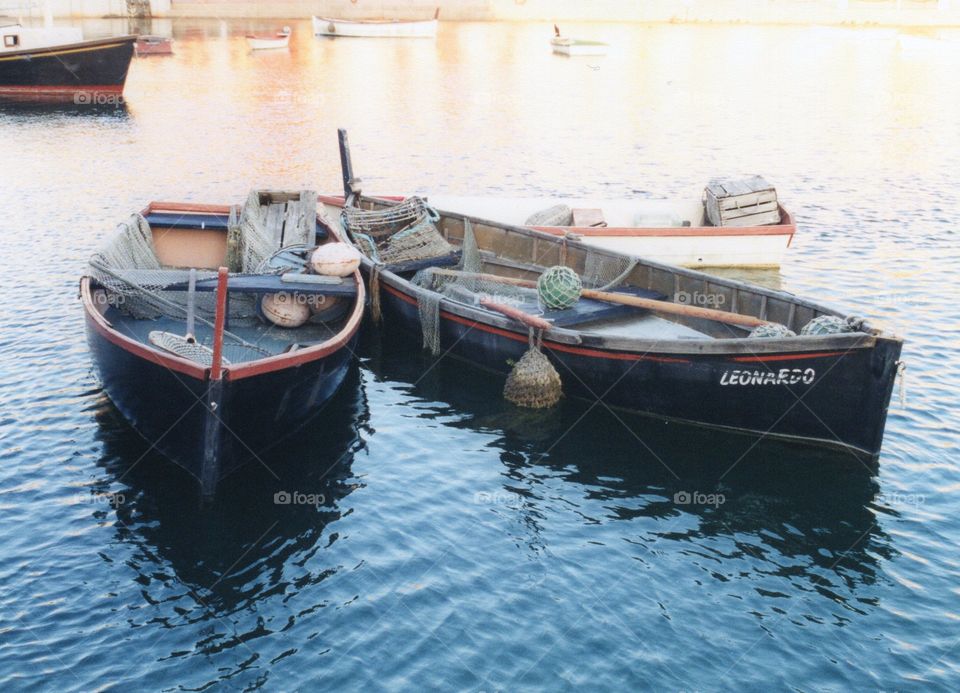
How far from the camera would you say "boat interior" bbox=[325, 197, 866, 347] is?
1833 centimetres

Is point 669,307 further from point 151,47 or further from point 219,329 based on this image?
point 151,47

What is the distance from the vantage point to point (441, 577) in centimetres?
1359

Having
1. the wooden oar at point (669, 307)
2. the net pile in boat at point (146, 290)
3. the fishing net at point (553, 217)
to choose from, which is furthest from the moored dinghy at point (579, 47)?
the net pile in boat at point (146, 290)

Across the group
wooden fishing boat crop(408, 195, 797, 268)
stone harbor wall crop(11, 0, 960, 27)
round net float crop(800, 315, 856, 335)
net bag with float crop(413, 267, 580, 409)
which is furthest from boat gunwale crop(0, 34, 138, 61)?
stone harbor wall crop(11, 0, 960, 27)

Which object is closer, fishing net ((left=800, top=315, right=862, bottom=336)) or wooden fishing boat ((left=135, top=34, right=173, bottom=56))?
fishing net ((left=800, top=315, right=862, bottom=336))

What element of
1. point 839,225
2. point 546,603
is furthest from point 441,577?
point 839,225

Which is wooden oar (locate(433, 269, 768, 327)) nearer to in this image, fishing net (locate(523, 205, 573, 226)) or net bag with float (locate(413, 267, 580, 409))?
net bag with float (locate(413, 267, 580, 409))

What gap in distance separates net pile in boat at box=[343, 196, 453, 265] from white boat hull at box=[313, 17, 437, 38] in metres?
67.4

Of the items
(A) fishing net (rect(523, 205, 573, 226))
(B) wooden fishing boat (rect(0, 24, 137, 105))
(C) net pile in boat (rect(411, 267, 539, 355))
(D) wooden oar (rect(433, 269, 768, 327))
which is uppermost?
(B) wooden fishing boat (rect(0, 24, 137, 105))

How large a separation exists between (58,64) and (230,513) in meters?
44.3

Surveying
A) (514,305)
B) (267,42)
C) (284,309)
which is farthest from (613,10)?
(284,309)

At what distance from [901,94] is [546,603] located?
59.7 metres

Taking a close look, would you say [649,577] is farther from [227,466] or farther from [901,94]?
[901,94]

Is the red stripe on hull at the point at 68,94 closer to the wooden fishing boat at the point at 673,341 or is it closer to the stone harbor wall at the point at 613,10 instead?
the wooden fishing boat at the point at 673,341
